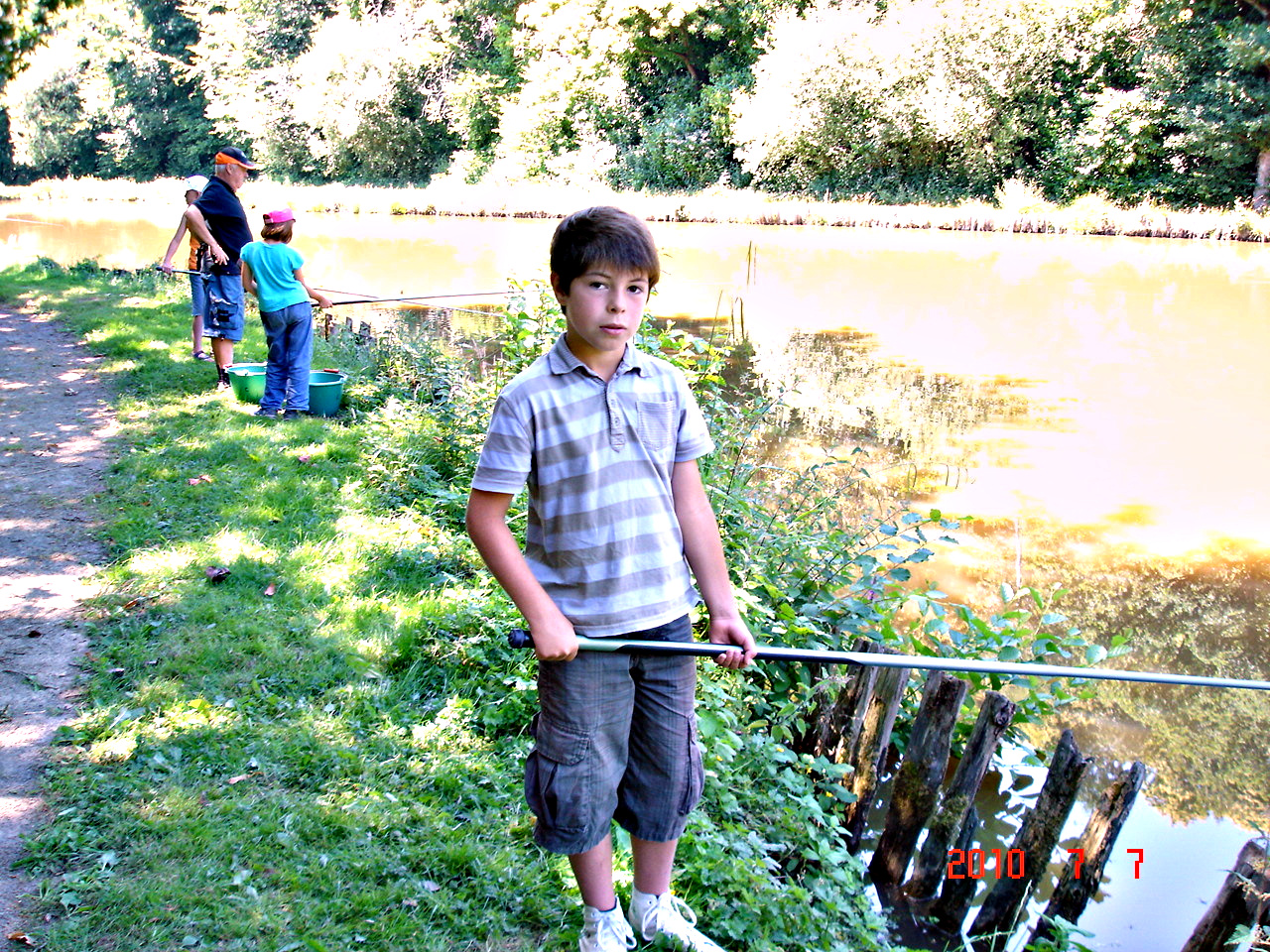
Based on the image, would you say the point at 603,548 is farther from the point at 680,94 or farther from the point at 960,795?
the point at 680,94

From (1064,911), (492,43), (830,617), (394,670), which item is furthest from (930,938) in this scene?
(492,43)

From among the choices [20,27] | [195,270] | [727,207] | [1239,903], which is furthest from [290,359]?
[727,207]

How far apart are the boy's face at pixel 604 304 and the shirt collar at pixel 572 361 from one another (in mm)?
43

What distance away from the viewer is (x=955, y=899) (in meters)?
3.35

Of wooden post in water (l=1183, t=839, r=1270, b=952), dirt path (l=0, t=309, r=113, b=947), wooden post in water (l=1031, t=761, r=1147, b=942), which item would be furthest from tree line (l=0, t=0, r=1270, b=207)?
wooden post in water (l=1183, t=839, r=1270, b=952)

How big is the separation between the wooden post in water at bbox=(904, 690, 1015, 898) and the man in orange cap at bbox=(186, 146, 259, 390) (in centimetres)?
586

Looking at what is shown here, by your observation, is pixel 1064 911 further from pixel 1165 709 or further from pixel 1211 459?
pixel 1211 459

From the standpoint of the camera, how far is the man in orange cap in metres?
7.47

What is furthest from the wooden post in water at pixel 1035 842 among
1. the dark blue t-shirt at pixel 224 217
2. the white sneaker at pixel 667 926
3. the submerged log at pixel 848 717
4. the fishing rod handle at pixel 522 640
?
the dark blue t-shirt at pixel 224 217

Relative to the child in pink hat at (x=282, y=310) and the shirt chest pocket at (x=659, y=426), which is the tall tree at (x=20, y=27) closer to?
the child in pink hat at (x=282, y=310)

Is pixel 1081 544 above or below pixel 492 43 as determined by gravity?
below

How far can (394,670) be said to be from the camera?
378cm

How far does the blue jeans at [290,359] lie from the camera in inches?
261

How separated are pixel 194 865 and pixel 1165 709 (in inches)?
158
